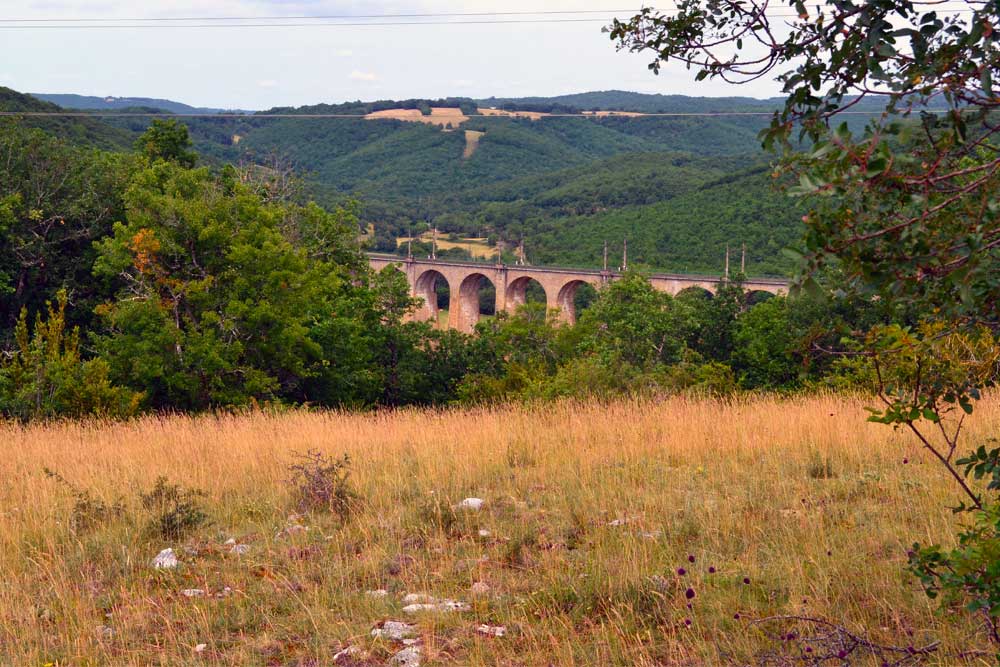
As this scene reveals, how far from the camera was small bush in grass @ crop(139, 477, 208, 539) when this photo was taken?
475 cm

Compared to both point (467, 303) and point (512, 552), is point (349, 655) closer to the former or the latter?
point (512, 552)

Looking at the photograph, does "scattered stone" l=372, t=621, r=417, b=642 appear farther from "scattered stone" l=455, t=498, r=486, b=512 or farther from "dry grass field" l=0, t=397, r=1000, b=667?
"scattered stone" l=455, t=498, r=486, b=512

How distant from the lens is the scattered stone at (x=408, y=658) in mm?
3100

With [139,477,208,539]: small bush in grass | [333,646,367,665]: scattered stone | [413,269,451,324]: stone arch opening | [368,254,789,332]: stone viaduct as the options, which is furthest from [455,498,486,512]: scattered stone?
[413,269,451,324]: stone arch opening

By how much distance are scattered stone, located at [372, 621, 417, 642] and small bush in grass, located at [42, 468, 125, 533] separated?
2.31 m

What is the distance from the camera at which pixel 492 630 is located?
332cm

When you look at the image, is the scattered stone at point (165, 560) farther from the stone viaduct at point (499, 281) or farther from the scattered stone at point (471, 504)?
the stone viaduct at point (499, 281)

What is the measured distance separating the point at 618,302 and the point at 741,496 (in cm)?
2498

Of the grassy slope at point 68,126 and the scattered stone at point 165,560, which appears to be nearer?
the scattered stone at point 165,560

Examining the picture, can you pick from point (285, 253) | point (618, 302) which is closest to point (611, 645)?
point (285, 253)

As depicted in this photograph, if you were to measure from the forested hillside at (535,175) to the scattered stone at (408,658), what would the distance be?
27.6m

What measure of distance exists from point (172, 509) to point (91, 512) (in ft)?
1.57

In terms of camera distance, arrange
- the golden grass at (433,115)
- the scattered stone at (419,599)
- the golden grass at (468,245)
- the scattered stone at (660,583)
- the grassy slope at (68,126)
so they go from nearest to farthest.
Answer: the scattered stone at (660,583) → the scattered stone at (419,599) → the grassy slope at (68,126) → the golden grass at (468,245) → the golden grass at (433,115)

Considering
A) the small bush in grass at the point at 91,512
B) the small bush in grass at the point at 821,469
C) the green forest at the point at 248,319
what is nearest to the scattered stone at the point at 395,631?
the small bush in grass at the point at 91,512
